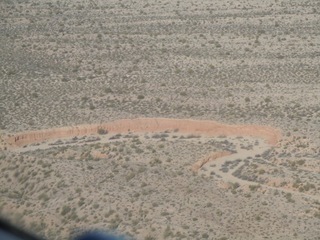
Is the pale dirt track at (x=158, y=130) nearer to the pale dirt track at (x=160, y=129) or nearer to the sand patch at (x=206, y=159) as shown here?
the pale dirt track at (x=160, y=129)

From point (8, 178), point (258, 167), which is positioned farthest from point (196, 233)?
point (258, 167)

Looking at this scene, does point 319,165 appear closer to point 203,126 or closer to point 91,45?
point 203,126

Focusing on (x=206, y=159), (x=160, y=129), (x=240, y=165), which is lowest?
(x=160, y=129)

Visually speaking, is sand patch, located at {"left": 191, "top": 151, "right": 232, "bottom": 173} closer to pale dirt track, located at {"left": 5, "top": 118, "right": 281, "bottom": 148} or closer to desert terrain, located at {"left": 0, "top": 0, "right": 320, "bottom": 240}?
desert terrain, located at {"left": 0, "top": 0, "right": 320, "bottom": 240}

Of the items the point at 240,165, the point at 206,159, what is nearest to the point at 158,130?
the point at 206,159

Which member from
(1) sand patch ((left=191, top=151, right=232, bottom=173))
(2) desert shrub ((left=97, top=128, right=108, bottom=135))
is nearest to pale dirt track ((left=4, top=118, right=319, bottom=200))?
(2) desert shrub ((left=97, top=128, right=108, bottom=135))

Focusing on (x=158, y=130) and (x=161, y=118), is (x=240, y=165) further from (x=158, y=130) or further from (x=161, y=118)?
(x=161, y=118)
